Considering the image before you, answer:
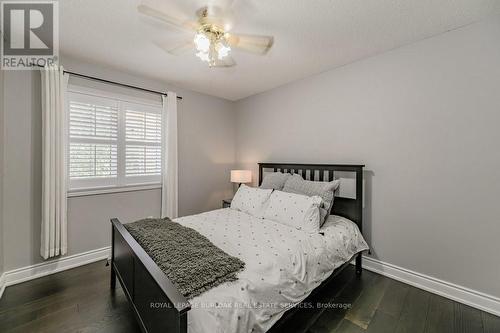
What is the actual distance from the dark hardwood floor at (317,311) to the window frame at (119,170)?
3.41 ft

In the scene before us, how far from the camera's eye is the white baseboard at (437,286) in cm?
183

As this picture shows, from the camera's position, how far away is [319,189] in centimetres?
251

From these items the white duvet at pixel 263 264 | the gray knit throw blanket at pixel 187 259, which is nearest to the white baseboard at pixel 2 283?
the gray knit throw blanket at pixel 187 259

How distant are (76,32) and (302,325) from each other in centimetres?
329

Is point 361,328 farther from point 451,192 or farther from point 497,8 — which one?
point 497,8

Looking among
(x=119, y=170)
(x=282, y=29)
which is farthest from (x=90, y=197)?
(x=282, y=29)

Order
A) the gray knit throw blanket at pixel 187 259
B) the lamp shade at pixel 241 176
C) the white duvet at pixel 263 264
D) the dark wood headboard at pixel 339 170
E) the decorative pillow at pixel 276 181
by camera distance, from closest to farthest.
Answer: the white duvet at pixel 263 264, the gray knit throw blanket at pixel 187 259, the dark wood headboard at pixel 339 170, the decorative pillow at pixel 276 181, the lamp shade at pixel 241 176

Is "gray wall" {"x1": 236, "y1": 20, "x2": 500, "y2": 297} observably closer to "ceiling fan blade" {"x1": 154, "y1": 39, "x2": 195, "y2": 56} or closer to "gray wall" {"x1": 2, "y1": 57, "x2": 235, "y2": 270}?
"ceiling fan blade" {"x1": 154, "y1": 39, "x2": 195, "y2": 56}

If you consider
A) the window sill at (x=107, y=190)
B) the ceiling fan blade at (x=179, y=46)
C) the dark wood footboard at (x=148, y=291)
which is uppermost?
the ceiling fan blade at (x=179, y=46)

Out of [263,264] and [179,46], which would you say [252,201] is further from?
[179,46]

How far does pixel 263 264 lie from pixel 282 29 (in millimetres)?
2020

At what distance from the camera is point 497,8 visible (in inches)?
67.4

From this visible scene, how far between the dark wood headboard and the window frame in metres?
2.16

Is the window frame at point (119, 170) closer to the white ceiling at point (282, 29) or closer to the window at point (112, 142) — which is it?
the window at point (112, 142)
